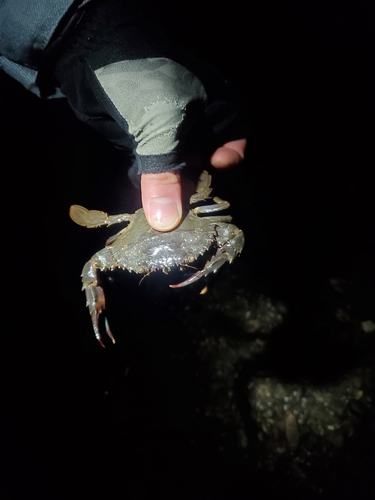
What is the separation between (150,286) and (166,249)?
164cm

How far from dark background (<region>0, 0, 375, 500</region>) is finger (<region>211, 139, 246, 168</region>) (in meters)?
0.31

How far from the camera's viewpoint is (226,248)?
179 centimetres

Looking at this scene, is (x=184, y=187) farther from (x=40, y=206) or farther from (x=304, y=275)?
(x=304, y=275)

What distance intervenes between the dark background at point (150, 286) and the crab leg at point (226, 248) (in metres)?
1.05

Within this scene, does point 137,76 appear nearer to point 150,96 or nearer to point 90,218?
point 150,96

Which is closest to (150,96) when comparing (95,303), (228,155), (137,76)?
(137,76)

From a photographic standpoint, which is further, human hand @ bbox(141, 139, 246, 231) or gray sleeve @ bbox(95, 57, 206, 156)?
human hand @ bbox(141, 139, 246, 231)

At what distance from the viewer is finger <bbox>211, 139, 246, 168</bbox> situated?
2.32 meters

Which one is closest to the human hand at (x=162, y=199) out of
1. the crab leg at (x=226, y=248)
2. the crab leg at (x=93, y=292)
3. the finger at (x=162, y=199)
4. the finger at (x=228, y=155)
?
the finger at (x=162, y=199)

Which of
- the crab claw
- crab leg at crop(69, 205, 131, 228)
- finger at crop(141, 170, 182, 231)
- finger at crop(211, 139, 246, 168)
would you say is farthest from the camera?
finger at crop(211, 139, 246, 168)

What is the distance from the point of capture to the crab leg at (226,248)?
1.75 metres

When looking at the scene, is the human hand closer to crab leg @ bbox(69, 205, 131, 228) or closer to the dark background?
crab leg @ bbox(69, 205, 131, 228)

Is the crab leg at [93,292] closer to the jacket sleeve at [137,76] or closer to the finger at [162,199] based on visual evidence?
the finger at [162,199]

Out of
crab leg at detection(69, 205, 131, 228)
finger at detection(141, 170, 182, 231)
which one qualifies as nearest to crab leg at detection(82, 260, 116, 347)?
crab leg at detection(69, 205, 131, 228)
